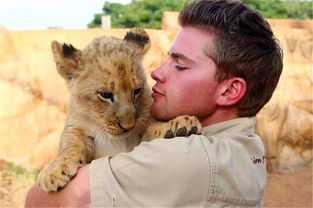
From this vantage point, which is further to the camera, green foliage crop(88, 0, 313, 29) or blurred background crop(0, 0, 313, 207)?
green foliage crop(88, 0, 313, 29)

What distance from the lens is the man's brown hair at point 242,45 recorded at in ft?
7.06

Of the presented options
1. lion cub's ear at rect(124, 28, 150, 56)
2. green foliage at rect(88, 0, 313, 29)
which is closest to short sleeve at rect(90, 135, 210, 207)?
lion cub's ear at rect(124, 28, 150, 56)

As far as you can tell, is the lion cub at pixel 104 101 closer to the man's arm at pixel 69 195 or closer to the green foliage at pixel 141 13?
the man's arm at pixel 69 195

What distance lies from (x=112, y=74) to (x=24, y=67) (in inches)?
214

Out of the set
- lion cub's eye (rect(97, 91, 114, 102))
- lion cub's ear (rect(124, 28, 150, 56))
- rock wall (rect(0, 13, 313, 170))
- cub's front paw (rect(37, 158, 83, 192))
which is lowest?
rock wall (rect(0, 13, 313, 170))

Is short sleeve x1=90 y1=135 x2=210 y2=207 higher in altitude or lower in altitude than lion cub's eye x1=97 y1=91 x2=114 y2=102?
higher

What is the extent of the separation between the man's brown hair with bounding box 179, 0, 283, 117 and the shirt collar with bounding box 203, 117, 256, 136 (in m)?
0.08

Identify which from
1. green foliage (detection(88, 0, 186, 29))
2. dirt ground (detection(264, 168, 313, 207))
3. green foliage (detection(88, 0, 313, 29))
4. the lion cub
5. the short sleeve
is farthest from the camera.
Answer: green foliage (detection(88, 0, 313, 29))

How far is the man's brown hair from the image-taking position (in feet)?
7.06

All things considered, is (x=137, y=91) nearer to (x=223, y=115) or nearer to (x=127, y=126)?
(x=127, y=126)

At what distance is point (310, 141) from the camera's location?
9.12 metres

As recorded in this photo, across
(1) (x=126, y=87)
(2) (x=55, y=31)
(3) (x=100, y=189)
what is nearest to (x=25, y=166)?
(2) (x=55, y=31)

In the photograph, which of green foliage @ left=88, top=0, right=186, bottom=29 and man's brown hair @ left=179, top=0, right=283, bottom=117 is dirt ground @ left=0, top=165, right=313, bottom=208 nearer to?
man's brown hair @ left=179, top=0, right=283, bottom=117


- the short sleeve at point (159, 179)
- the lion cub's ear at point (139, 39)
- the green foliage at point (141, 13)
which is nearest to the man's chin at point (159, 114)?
the short sleeve at point (159, 179)
